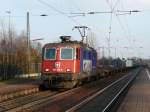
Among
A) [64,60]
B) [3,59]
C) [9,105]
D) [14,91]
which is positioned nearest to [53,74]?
[64,60]

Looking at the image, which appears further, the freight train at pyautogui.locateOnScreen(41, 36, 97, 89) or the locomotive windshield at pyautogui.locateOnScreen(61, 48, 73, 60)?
the locomotive windshield at pyautogui.locateOnScreen(61, 48, 73, 60)

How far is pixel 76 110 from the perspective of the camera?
19.1m

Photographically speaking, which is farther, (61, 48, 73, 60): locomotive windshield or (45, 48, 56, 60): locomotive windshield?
(45, 48, 56, 60): locomotive windshield

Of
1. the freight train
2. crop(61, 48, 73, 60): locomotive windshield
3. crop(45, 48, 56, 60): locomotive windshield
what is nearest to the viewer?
the freight train

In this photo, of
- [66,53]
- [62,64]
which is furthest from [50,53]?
[62,64]

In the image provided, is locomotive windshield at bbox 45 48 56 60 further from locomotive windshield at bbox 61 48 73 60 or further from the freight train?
locomotive windshield at bbox 61 48 73 60

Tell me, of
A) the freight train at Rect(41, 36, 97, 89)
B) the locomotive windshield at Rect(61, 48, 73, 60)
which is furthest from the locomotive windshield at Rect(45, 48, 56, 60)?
the locomotive windshield at Rect(61, 48, 73, 60)

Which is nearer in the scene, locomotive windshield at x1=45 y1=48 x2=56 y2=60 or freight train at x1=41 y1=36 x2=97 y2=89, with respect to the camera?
freight train at x1=41 y1=36 x2=97 y2=89

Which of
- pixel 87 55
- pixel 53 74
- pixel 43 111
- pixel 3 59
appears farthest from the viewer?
pixel 3 59

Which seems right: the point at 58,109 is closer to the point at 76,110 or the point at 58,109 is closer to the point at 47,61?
the point at 76,110

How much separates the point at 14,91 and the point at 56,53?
18.2 ft

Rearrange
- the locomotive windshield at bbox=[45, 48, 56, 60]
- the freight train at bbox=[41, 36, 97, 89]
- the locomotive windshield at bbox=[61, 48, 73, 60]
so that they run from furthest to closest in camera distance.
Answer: the locomotive windshield at bbox=[45, 48, 56, 60] < the locomotive windshield at bbox=[61, 48, 73, 60] < the freight train at bbox=[41, 36, 97, 89]

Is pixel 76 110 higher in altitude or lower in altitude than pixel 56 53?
lower

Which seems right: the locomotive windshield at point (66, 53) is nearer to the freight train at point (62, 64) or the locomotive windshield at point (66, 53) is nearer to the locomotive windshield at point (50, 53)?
the freight train at point (62, 64)
